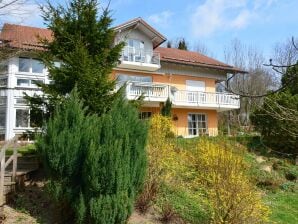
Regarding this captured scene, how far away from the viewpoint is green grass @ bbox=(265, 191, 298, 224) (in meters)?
11.9

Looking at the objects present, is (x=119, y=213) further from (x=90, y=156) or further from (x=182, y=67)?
(x=182, y=67)

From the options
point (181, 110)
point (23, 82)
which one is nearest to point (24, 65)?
point (23, 82)

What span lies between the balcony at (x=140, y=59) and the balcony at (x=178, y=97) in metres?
1.73

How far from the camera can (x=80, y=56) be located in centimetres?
1179

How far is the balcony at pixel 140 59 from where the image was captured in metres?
26.9

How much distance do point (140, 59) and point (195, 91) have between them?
478 centimetres

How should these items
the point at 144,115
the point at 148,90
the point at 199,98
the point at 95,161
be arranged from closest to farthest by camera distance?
1. the point at 95,161
2. the point at 144,115
3. the point at 148,90
4. the point at 199,98

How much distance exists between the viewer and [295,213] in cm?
1273

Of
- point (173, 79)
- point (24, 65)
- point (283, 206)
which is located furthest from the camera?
point (173, 79)

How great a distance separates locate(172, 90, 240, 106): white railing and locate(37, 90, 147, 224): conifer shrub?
17.7m

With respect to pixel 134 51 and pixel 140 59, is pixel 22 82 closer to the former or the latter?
pixel 134 51

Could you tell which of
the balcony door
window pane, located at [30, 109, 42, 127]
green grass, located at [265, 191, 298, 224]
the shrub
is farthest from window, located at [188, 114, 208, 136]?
window pane, located at [30, 109, 42, 127]

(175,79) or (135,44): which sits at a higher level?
(135,44)

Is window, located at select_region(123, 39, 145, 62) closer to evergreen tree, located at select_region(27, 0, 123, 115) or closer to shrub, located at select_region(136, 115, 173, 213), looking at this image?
evergreen tree, located at select_region(27, 0, 123, 115)
